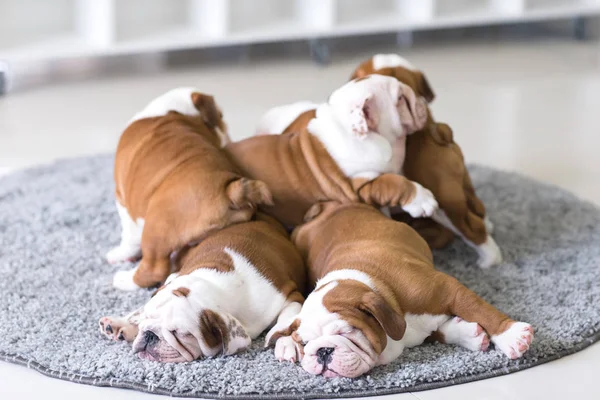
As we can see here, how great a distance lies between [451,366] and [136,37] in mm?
3094

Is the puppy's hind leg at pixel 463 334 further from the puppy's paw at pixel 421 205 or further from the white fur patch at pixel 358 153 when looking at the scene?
the white fur patch at pixel 358 153

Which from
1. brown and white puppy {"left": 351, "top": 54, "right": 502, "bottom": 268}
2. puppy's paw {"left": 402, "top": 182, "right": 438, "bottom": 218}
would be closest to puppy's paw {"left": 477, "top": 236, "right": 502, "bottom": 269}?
brown and white puppy {"left": 351, "top": 54, "right": 502, "bottom": 268}

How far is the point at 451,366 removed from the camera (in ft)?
5.83

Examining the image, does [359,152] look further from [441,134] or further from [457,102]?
[457,102]

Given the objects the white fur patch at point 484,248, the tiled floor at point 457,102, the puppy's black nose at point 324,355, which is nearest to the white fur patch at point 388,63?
the white fur patch at point 484,248

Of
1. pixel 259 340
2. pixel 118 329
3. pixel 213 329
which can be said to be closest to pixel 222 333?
pixel 213 329

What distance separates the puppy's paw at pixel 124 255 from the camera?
2.36 meters

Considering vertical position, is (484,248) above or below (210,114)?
below

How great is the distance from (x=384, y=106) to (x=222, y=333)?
78 centimetres

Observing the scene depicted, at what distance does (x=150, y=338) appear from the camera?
1809mm

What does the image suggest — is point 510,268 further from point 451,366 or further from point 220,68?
point 220,68

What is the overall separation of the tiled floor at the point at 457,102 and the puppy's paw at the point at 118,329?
1.47 meters

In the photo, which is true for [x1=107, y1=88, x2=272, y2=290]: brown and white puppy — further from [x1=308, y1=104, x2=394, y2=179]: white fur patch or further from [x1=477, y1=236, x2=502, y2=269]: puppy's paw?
[x1=477, y1=236, x2=502, y2=269]: puppy's paw

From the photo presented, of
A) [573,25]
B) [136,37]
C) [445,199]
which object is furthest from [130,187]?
[573,25]
